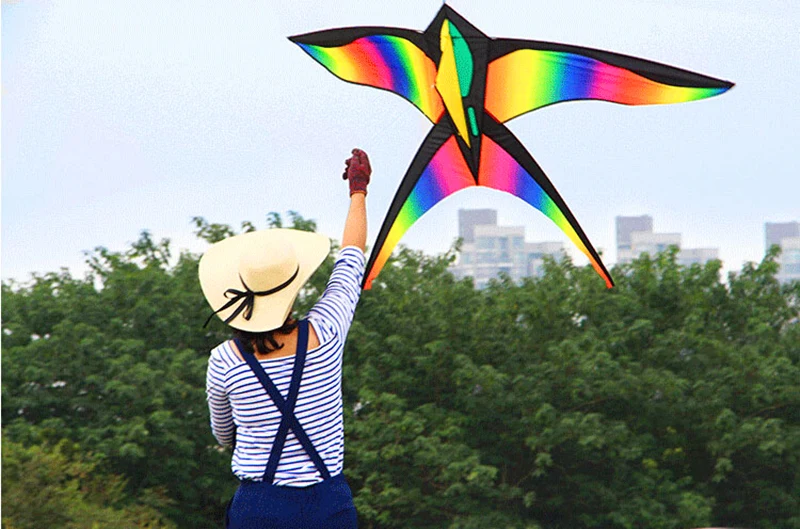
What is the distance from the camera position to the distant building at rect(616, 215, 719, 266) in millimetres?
6762

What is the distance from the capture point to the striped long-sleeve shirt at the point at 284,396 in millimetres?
2146

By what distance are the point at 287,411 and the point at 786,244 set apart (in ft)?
17.8

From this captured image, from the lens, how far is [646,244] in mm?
6930

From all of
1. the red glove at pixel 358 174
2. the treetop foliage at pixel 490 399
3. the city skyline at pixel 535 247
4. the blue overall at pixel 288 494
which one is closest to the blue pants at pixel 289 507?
the blue overall at pixel 288 494

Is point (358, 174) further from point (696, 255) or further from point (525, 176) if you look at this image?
point (696, 255)

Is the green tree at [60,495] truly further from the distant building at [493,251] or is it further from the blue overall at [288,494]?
the blue overall at [288,494]

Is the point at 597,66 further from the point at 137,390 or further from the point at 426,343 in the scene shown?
the point at 137,390

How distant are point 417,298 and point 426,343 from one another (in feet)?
1.00

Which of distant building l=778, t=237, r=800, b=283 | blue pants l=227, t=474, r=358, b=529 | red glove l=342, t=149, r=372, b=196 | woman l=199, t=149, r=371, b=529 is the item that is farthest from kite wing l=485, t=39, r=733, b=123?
distant building l=778, t=237, r=800, b=283

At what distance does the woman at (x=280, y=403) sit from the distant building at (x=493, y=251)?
185 inches

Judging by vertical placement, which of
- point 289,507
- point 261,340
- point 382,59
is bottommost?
point 289,507

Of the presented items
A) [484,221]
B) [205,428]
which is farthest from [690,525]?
[205,428]

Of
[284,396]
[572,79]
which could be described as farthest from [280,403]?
[572,79]

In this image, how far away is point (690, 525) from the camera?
589 centimetres
